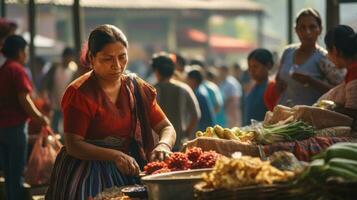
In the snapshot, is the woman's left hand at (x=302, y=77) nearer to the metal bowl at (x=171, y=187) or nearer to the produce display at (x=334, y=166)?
the metal bowl at (x=171, y=187)

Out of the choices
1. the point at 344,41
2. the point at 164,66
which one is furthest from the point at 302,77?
the point at 164,66

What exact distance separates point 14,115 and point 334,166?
6.79m

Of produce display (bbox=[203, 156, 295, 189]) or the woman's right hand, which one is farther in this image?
the woman's right hand

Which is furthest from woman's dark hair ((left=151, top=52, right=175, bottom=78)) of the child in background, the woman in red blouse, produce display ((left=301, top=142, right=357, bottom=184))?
produce display ((left=301, top=142, right=357, bottom=184))

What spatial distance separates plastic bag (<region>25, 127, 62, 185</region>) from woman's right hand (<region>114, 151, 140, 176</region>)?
5.53 metres

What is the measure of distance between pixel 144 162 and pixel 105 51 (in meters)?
0.85

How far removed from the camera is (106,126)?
7.38 meters

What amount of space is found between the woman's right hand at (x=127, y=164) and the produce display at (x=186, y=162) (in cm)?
26

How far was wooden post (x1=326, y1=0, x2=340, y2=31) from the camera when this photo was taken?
1148cm

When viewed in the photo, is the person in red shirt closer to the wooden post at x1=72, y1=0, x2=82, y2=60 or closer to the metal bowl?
the wooden post at x1=72, y1=0, x2=82, y2=60

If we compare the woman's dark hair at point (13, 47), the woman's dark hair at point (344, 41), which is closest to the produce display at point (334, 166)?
the woman's dark hair at point (344, 41)

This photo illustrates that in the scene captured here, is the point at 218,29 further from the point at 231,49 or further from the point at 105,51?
the point at 105,51

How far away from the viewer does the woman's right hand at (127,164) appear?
7.09 m

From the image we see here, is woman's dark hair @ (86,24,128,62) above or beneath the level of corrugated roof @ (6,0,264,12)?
above
